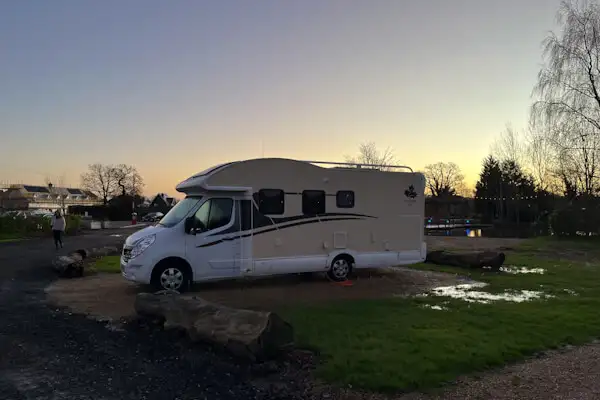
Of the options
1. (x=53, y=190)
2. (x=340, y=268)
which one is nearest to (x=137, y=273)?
(x=340, y=268)

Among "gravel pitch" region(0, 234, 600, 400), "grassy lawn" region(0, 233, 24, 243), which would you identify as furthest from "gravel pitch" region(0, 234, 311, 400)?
"grassy lawn" region(0, 233, 24, 243)

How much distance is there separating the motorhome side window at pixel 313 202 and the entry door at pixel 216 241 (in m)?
1.75

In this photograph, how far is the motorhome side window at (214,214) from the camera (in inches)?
413

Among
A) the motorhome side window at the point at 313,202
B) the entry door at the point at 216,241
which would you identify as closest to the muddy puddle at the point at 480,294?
the motorhome side window at the point at 313,202

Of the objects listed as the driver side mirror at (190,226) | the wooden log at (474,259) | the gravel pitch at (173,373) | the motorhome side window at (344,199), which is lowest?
the gravel pitch at (173,373)

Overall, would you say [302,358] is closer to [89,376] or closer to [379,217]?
[89,376]

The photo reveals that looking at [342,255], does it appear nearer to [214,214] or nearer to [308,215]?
[308,215]

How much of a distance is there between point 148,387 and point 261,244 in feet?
20.8

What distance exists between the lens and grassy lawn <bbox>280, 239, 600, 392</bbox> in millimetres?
5352

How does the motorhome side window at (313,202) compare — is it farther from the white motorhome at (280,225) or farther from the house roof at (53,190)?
the house roof at (53,190)

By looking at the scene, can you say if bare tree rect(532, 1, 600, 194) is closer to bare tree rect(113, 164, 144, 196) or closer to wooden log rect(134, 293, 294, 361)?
wooden log rect(134, 293, 294, 361)

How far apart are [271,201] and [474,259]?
7.16 meters

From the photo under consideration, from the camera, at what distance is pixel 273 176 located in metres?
11.3

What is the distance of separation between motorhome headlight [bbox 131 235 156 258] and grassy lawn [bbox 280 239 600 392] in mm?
3292
